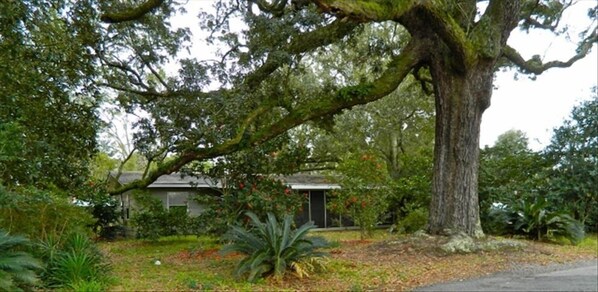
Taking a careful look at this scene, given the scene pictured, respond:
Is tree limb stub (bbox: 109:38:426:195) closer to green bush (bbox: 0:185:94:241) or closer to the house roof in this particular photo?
green bush (bbox: 0:185:94:241)

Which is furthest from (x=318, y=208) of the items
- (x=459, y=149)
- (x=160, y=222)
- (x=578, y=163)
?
(x=459, y=149)

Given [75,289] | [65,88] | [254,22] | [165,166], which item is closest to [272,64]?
[254,22]

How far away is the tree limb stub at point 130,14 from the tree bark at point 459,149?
6.50m

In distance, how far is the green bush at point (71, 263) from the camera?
5.86 metres

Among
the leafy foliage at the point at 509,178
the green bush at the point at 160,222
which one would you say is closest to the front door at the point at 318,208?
the leafy foliage at the point at 509,178

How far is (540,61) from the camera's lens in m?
13.2

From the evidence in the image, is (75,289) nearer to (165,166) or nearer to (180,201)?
(165,166)

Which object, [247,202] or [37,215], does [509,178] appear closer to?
[247,202]

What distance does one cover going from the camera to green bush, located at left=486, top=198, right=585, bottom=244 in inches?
458

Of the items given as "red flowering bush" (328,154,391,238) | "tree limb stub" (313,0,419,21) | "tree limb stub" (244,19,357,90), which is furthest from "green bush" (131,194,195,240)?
"tree limb stub" (313,0,419,21)

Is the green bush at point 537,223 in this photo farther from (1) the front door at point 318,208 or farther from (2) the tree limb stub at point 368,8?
(1) the front door at point 318,208

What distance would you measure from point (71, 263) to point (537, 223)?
11.0 m

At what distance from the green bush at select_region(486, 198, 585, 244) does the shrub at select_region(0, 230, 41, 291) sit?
11.4 meters

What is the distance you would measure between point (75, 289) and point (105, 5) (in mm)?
6833
